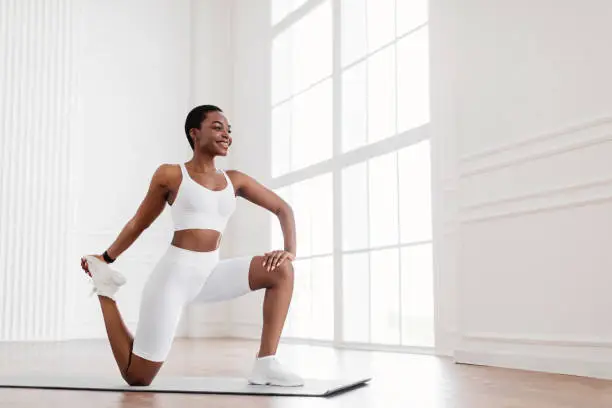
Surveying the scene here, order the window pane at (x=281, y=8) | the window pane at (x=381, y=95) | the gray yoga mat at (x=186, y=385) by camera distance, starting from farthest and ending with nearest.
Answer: the window pane at (x=281, y=8)
the window pane at (x=381, y=95)
the gray yoga mat at (x=186, y=385)

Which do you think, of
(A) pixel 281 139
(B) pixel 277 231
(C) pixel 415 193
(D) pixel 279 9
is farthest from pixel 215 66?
(C) pixel 415 193

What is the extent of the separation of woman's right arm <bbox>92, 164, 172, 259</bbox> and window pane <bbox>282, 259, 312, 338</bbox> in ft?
12.1

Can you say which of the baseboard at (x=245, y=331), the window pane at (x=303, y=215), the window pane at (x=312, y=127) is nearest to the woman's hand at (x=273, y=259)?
the window pane at (x=312, y=127)

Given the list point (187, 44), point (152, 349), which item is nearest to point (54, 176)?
point (187, 44)

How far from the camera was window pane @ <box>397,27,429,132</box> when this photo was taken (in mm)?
4988

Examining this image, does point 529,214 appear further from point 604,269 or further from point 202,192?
point 202,192

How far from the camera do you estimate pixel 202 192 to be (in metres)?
2.67

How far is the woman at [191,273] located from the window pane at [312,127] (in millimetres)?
3422

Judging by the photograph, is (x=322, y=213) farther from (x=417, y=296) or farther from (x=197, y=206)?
(x=197, y=206)

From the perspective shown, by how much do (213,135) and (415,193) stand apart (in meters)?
2.50

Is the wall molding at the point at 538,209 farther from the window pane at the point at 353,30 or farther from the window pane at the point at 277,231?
the window pane at the point at 277,231

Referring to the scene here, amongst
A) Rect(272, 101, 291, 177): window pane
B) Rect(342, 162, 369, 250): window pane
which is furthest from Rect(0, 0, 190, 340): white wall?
Rect(342, 162, 369, 250): window pane

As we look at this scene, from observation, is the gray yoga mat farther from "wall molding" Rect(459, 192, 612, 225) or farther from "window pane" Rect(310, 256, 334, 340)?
"window pane" Rect(310, 256, 334, 340)

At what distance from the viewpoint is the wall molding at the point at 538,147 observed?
3.22 meters
